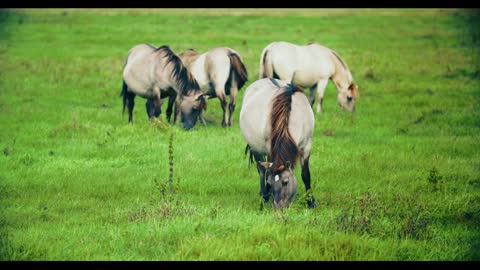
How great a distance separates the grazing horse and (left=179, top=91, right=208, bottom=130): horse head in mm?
863

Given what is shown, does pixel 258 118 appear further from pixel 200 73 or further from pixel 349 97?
pixel 349 97

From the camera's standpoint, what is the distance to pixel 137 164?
11.6 metres

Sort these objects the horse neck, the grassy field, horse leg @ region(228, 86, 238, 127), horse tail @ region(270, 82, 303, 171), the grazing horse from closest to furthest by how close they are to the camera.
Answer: the grassy field → horse tail @ region(270, 82, 303, 171) → horse leg @ region(228, 86, 238, 127) → the grazing horse → the horse neck

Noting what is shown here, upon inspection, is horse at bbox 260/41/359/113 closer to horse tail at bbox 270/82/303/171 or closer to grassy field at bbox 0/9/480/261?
grassy field at bbox 0/9/480/261

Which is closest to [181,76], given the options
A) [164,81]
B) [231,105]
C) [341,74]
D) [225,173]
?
[164,81]

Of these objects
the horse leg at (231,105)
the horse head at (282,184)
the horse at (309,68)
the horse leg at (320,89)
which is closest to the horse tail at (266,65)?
the horse at (309,68)

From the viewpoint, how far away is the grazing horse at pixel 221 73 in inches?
625

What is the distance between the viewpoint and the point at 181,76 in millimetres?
14898

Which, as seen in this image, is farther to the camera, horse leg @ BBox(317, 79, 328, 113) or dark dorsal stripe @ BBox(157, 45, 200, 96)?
horse leg @ BBox(317, 79, 328, 113)

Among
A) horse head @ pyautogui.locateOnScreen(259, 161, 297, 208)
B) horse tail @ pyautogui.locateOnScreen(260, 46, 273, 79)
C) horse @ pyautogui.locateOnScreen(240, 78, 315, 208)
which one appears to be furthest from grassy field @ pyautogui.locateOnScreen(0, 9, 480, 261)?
horse tail @ pyautogui.locateOnScreen(260, 46, 273, 79)

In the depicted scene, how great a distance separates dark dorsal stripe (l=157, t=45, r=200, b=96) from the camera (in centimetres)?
1488

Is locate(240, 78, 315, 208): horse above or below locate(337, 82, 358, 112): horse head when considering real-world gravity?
above

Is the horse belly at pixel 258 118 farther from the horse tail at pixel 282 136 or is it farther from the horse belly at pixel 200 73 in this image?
the horse belly at pixel 200 73

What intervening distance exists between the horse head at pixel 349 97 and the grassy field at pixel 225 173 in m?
0.29
